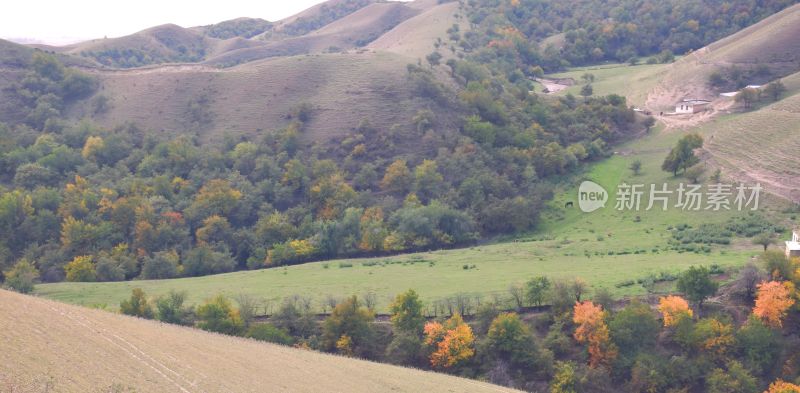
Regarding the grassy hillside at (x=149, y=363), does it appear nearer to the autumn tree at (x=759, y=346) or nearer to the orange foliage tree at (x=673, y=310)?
the orange foliage tree at (x=673, y=310)

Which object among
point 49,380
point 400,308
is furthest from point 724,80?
point 49,380

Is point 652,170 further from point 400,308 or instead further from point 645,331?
point 400,308

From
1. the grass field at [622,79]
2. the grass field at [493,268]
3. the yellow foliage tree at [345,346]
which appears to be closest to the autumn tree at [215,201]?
the grass field at [493,268]

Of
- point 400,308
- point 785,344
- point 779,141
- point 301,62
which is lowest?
point 785,344

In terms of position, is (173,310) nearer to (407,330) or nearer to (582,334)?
(407,330)

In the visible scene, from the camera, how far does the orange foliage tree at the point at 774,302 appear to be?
36.1 meters

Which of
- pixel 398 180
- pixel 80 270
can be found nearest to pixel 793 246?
pixel 398 180

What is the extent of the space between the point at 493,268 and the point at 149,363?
100ft

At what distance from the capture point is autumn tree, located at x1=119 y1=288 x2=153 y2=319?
40.3 meters

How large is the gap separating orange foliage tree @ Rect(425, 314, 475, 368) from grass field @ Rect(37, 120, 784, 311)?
510 centimetres

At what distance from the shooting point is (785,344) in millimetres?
35594

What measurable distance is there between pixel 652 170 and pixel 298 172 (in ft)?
126

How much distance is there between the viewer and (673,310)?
1465 inches

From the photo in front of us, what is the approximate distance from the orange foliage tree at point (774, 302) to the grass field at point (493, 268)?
5815 millimetres
